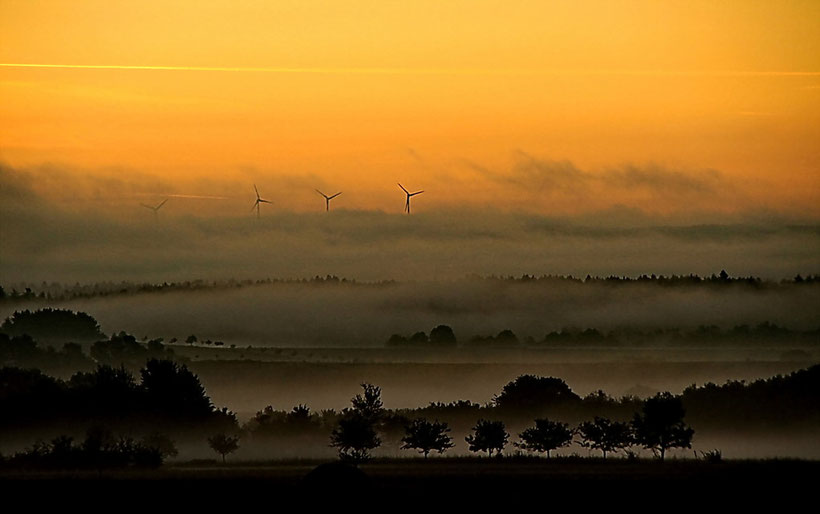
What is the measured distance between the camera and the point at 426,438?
172 meters

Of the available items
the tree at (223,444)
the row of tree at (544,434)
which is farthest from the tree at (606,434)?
the tree at (223,444)

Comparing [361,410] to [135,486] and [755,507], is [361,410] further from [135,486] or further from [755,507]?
[755,507]


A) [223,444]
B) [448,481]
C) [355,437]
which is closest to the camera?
[448,481]

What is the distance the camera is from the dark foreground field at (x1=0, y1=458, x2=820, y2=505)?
11019 cm

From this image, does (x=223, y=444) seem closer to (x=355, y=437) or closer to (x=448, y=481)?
(x=355, y=437)

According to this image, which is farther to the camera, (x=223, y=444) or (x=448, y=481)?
(x=223, y=444)

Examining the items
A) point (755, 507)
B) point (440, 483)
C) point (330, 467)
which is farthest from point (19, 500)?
point (755, 507)

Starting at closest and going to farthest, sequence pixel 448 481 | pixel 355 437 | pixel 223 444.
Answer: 1. pixel 448 481
2. pixel 355 437
3. pixel 223 444

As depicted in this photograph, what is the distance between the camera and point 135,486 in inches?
4781

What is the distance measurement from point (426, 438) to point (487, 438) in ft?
23.0

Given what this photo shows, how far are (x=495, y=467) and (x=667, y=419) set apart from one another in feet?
134

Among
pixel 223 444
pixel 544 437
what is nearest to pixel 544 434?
pixel 544 437

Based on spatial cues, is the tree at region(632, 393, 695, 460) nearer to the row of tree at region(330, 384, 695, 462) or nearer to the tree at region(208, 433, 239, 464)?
the row of tree at region(330, 384, 695, 462)

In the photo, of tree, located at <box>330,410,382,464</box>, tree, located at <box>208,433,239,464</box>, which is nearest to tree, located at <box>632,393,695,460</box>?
tree, located at <box>330,410,382,464</box>
